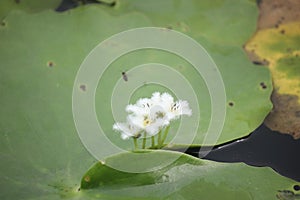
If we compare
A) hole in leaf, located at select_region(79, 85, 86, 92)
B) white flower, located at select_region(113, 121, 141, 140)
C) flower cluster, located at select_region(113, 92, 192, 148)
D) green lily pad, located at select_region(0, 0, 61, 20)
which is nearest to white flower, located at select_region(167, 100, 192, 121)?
flower cluster, located at select_region(113, 92, 192, 148)

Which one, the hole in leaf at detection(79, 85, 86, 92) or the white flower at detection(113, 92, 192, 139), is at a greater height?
the hole in leaf at detection(79, 85, 86, 92)

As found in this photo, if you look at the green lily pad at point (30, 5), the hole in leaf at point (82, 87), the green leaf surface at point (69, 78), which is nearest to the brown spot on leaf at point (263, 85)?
the green leaf surface at point (69, 78)

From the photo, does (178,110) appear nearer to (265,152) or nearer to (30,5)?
(265,152)

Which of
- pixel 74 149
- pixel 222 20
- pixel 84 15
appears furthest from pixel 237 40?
pixel 74 149

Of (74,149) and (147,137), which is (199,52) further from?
(74,149)

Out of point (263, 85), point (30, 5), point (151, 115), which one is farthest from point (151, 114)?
point (30, 5)

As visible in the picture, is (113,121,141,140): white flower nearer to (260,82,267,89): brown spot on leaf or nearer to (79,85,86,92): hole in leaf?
(79,85,86,92): hole in leaf

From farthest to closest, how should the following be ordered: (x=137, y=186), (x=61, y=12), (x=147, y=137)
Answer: (x=61, y=12), (x=147, y=137), (x=137, y=186)
